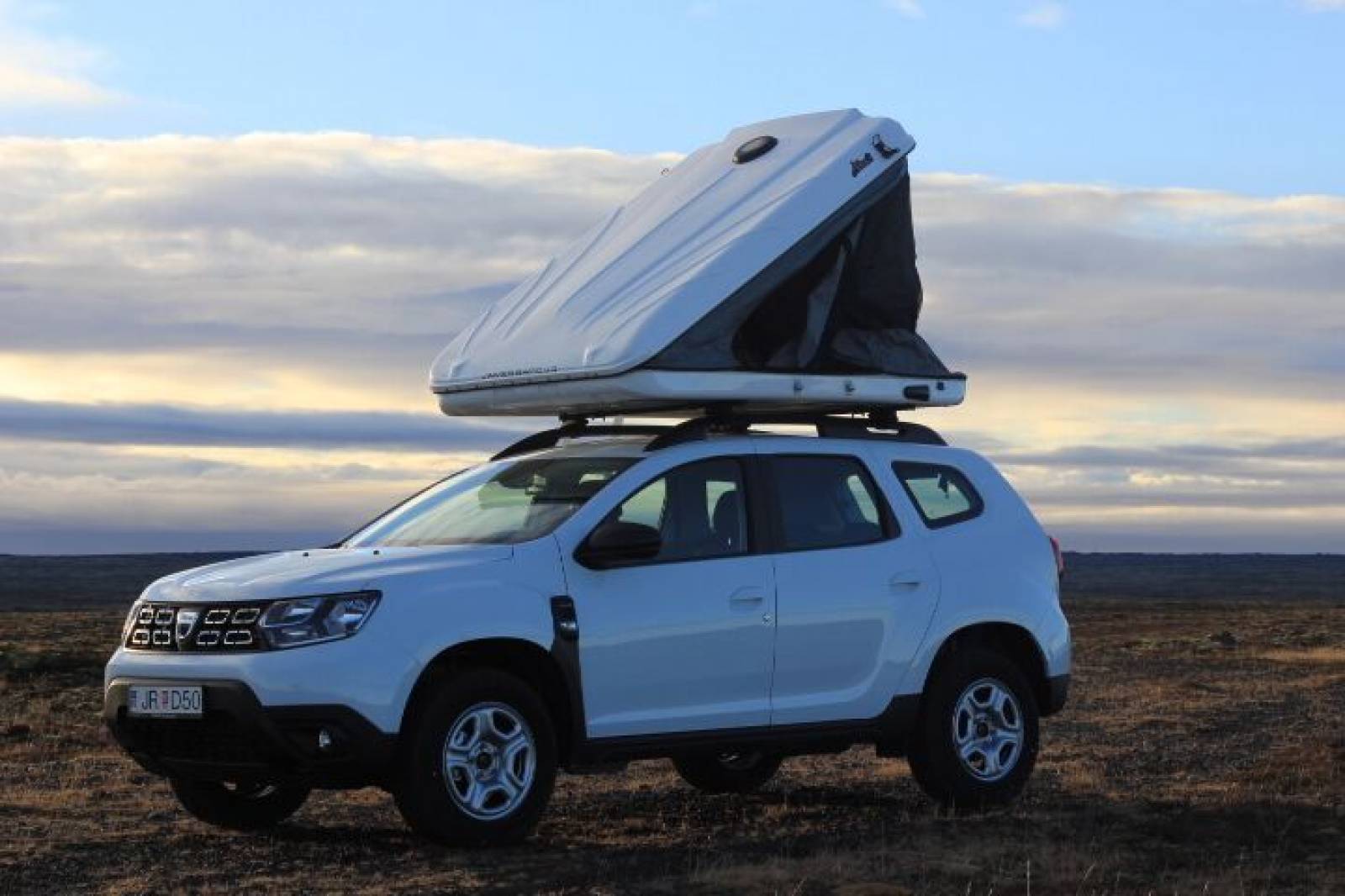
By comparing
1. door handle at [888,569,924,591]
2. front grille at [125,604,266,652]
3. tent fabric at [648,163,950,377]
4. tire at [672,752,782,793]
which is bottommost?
tire at [672,752,782,793]

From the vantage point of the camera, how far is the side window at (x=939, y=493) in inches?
444

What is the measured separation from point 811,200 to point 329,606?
3.38m

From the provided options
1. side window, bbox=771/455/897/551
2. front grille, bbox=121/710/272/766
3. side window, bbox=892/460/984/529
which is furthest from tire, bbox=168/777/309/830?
side window, bbox=892/460/984/529

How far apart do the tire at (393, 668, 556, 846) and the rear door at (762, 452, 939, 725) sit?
1395 mm

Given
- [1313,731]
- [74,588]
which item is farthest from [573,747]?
[74,588]

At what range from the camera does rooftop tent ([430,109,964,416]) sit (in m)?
10.3

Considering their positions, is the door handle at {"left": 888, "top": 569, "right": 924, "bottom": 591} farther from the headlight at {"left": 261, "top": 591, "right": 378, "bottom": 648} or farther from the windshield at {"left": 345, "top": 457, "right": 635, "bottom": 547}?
the headlight at {"left": 261, "top": 591, "right": 378, "bottom": 648}

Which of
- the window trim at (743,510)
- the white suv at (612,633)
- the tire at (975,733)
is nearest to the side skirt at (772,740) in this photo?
the white suv at (612,633)

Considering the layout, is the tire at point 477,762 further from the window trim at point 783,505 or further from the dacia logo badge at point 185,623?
the window trim at point 783,505

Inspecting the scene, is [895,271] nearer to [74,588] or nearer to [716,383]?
[716,383]

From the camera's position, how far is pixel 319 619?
919 centimetres

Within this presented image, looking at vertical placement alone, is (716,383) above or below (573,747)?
above

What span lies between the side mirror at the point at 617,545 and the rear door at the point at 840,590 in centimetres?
91

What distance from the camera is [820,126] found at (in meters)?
11.9
